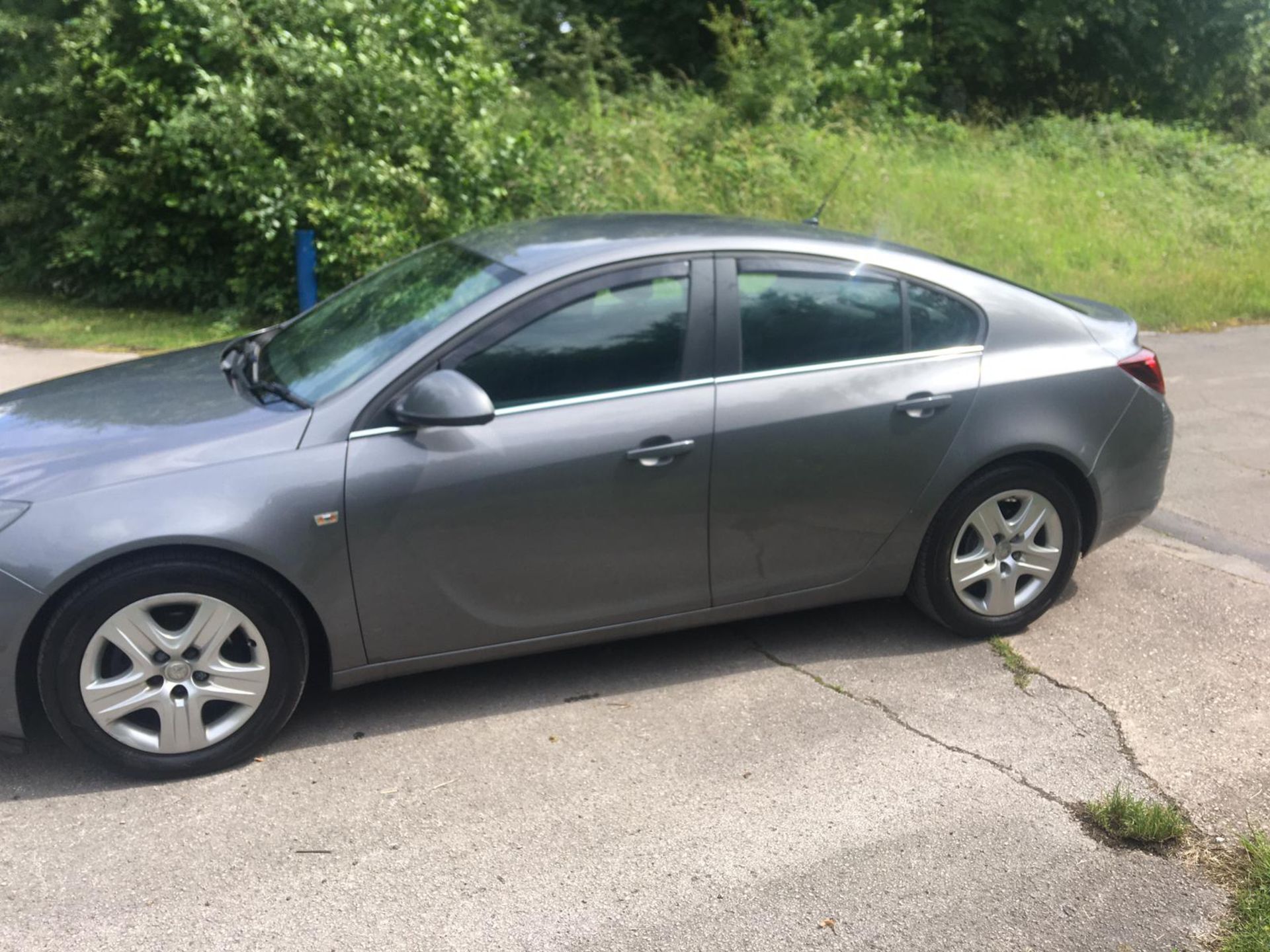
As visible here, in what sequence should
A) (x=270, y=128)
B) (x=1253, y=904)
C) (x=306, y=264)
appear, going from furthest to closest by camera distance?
(x=270, y=128) < (x=306, y=264) < (x=1253, y=904)

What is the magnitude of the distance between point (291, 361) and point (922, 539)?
2350 millimetres

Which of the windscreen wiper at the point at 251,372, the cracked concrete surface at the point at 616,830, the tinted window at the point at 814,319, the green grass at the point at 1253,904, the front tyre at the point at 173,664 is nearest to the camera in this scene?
the green grass at the point at 1253,904

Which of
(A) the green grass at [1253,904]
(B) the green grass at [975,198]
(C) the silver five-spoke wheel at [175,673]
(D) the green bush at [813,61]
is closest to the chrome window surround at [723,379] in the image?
(C) the silver five-spoke wheel at [175,673]

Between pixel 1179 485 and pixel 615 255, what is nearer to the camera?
pixel 615 255

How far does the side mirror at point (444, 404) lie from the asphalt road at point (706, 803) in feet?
3.30

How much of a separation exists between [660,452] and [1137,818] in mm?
1741

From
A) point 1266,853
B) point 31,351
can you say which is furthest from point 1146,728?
point 31,351

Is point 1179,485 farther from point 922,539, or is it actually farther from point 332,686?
point 332,686

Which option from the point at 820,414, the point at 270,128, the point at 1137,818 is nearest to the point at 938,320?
the point at 820,414

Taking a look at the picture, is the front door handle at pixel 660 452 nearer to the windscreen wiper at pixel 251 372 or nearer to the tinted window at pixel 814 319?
the tinted window at pixel 814 319

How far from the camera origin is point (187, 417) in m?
3.85

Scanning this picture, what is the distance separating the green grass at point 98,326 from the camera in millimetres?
10641

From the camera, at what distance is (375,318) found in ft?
14.3

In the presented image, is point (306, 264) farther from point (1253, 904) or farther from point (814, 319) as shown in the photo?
point (1253, 904)
